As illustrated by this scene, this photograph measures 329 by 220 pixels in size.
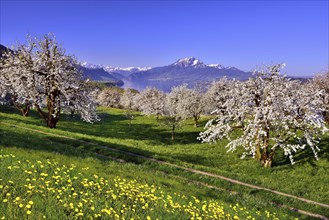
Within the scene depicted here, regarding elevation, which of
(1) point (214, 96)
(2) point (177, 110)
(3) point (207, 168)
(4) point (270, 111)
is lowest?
(3) point (207, 168)

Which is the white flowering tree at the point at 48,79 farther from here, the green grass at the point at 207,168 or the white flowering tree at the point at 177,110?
Answer: the white flowering tree at the point at 177,110

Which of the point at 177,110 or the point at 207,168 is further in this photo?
the point at 177,110

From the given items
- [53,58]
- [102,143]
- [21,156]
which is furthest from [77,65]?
[21,156]

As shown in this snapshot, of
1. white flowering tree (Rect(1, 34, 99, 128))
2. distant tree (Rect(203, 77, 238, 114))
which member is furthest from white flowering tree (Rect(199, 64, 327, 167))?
distant tree (Rect(203, 77, 238, 114))

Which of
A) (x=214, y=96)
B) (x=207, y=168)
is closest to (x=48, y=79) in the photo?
(x=207, y=168)

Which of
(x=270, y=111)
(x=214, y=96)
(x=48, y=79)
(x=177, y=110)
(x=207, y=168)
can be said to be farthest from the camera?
(x=214, y=96)

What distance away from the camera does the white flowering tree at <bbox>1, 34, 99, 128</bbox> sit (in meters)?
39.2

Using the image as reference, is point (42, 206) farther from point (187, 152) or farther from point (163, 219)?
point (187, 152)

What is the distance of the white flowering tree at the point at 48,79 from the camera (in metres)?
39.2

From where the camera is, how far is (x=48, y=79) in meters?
39.9

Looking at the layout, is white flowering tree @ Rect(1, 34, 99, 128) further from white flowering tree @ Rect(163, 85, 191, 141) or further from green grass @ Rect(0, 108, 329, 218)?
white flowering tree @ Rect(163, 85, 191, 141)

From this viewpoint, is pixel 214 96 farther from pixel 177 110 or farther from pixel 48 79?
pixel 48 79

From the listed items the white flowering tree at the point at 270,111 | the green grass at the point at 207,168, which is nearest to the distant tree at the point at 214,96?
the green grass at the point at 207,168

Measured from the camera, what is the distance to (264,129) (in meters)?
32.2
